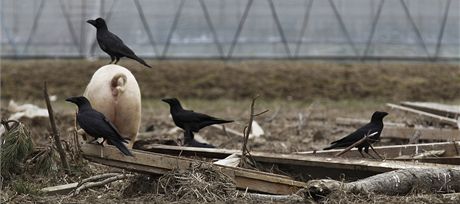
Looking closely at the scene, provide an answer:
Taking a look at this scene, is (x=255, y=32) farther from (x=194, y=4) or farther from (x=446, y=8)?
(x=446, y=8)

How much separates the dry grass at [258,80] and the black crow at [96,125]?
17362mm

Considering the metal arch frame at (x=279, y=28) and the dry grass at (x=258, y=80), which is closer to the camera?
the dry grass at (x=258, y=80)

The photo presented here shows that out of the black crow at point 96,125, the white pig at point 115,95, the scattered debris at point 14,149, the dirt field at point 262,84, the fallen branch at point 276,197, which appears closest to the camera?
the fallen branch at point 276,197

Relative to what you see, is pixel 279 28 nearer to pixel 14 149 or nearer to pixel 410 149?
pixel 410 149

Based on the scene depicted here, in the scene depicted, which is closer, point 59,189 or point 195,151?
point 59,189

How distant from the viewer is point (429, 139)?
13102mm

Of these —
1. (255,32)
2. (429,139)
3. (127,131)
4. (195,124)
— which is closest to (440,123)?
(429,139)

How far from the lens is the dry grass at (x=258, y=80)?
2684cm

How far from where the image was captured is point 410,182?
845 centimetres

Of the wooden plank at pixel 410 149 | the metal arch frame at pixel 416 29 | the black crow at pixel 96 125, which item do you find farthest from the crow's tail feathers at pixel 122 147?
the metal arch frame at pixel 416 29

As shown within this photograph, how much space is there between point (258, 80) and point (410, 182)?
64.2ft

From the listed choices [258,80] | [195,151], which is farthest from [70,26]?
[195,151]

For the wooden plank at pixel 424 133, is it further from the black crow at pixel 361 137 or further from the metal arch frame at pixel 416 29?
the metal arch frame at pixel 416 29

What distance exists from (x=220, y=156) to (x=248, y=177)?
1.58 metres
